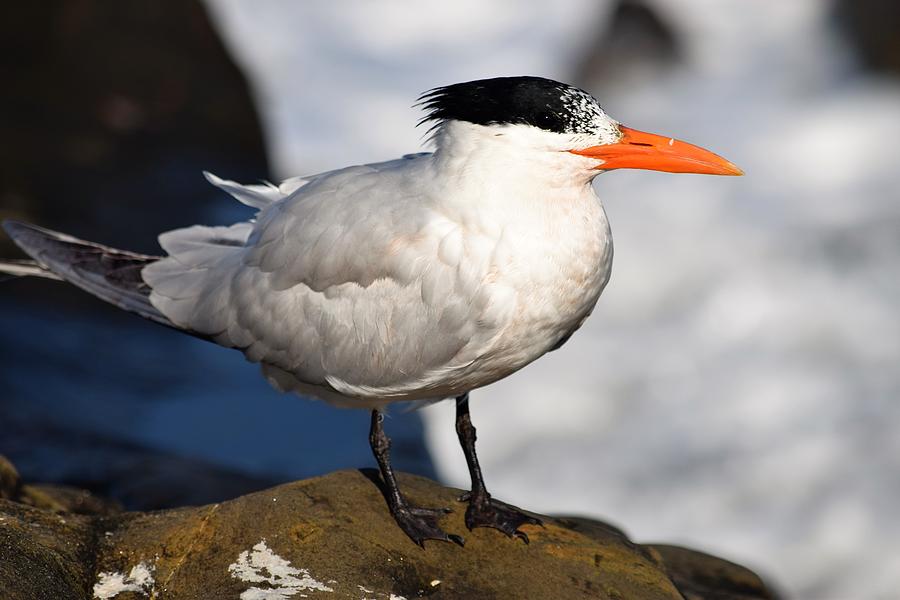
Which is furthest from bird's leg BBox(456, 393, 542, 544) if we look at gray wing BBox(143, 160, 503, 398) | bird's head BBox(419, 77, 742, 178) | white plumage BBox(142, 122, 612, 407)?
bird's head BBox(419, 77, 742, 178)

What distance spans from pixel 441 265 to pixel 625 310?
28.9 ft

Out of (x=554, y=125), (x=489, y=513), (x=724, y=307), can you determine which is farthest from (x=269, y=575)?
(x=724, y=307)

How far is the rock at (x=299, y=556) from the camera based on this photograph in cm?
432

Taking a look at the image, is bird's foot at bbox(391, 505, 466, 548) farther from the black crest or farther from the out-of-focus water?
the out-of-focus water

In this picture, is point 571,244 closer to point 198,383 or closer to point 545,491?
point 198,383

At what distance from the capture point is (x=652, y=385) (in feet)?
40.1

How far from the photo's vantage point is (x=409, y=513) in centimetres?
486

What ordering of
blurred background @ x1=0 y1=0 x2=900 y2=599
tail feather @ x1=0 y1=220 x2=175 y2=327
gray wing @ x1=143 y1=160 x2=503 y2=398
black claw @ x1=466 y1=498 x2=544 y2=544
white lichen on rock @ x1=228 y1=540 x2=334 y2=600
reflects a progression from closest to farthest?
white lichen on rock @ x1=228 y1=540 x2=334 y2=600 → gray wing @ x1=143 y1=160 x2=503 y2=398 → black claw @ x1=466 y1=498 x2=544 y2=544 → tail feather @ x1=0 y1=220 x2=175 y2=327 → blurred background @ x1=0 y1=0 x2=900 y2=599

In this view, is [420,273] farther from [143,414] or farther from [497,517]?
[143,414]

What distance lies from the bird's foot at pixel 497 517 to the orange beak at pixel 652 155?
159 cm

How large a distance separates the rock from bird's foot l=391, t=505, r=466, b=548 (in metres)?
0.04

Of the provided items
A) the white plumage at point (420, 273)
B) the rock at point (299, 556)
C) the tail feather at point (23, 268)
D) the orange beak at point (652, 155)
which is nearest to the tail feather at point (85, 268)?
the tail feather at point (23, 268)

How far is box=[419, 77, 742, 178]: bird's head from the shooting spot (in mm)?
4434

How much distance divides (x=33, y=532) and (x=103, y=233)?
6.36 meters
